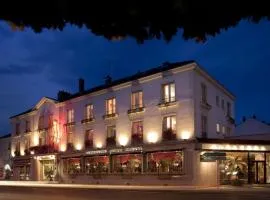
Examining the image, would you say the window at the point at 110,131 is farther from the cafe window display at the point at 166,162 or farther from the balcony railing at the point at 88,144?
the cafe window display at the point at 166,162

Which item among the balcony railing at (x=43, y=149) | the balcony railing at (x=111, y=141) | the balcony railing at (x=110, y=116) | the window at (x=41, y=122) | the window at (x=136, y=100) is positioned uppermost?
the window at (x=136, y=100)

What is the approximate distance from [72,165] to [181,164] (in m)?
17.5

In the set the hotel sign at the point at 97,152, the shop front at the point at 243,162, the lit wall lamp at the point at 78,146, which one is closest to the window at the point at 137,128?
the hotel sign at the point at 97,152

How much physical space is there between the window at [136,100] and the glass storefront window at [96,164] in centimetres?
610

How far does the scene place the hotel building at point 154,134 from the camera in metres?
41.9

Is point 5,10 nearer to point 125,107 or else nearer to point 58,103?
point 125,107

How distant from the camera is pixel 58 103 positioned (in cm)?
5966

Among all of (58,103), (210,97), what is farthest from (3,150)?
(210,97)

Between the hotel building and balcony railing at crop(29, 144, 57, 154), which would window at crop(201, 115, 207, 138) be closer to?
the hotel building

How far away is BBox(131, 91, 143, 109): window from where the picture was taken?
1864 inches

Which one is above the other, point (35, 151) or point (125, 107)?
point (125, 107)

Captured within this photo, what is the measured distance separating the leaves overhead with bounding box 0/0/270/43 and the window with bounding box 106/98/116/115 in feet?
150

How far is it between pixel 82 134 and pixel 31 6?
166 ft

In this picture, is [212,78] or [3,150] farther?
[3,150]
